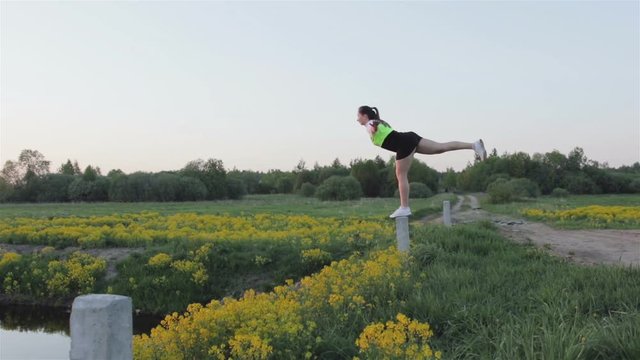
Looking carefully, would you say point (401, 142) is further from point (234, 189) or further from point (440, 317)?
point (234, 189)

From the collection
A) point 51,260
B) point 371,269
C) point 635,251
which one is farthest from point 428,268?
point 51,260

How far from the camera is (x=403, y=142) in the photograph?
7.91 metres

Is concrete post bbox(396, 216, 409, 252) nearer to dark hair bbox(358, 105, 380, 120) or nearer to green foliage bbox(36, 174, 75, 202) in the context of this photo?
dark hair bbox(358, 105, 380, 120)

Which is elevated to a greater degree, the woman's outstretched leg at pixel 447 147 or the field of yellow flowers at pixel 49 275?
the woman's outstretched leg at pixel 447 147

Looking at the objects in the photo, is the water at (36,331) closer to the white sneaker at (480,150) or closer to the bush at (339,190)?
the white sneaker at (480,150)

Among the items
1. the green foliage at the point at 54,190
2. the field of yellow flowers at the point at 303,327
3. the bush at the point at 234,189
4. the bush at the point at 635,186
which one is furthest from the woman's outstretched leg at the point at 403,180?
the bush at the point at 635,186

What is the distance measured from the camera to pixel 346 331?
643 cm

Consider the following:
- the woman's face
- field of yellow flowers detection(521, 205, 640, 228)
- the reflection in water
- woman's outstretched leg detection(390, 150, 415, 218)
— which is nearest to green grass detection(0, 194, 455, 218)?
field of yellow flowers detection(521, 205, 640, 228)

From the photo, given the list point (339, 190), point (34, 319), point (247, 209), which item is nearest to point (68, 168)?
point (339, 190)

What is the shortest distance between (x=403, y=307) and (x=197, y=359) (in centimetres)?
259

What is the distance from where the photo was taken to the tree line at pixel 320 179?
80500 mm

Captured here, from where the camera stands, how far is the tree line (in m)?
80.5

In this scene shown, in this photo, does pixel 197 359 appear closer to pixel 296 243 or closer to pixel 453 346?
pixel 453 346

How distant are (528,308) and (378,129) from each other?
3.09 meters
